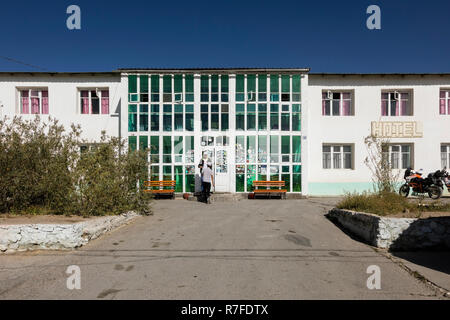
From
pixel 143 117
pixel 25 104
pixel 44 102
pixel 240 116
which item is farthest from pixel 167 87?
pixel 25 104

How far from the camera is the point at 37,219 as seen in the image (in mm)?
6387

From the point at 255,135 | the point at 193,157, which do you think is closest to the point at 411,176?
the point at 255,135

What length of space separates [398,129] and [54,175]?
16.1 m

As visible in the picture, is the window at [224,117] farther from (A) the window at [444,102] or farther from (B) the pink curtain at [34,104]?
(A) the window at [444,102]

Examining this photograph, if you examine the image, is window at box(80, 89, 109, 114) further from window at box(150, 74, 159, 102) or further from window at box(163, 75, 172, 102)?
window at box(163, 75, 172, 102)

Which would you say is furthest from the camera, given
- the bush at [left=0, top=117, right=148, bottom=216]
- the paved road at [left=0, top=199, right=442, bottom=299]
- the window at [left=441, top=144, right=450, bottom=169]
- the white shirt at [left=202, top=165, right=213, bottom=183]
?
the window at [left=441, top=144, right=450, bottom=169]

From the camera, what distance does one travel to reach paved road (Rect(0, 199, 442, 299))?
370 centimetres

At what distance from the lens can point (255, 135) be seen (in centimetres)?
1451

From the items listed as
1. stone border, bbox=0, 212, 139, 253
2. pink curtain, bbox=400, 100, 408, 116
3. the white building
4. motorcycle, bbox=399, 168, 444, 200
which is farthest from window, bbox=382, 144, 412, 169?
stone border, bbox=0, 212, 139, 253

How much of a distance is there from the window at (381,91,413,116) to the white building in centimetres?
6
